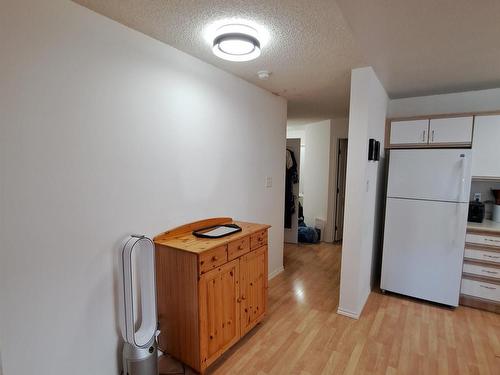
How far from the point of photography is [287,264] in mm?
3973

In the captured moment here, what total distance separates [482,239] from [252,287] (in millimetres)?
2352

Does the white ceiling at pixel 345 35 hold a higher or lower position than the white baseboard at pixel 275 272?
higher

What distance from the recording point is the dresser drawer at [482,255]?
8.63 feet

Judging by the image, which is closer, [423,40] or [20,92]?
[20,92]

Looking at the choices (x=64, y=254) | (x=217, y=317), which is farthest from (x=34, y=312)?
(x=217, y=317)

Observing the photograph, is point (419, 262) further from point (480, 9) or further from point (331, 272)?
point (480, 9)

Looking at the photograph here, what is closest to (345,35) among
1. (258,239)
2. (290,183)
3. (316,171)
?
(258,239)

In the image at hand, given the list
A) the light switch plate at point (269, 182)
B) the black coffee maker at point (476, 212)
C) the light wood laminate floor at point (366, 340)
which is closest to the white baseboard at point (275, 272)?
the light wood laminate floor at point (366, 340)

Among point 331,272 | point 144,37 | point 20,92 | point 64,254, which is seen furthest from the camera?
point 331,272

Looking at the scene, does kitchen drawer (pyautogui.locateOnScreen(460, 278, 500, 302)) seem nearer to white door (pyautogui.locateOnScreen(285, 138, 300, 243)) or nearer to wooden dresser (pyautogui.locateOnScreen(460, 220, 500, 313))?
wooden dresser (pyautogui.locateOnScreen(460, 220, 500, 313))

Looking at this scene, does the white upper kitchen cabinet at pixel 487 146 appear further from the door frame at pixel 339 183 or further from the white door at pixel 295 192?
the white door at pixel 295 192

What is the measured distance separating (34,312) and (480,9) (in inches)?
113

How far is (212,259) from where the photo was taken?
1841 mm

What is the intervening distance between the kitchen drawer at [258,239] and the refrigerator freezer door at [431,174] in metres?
1.57
